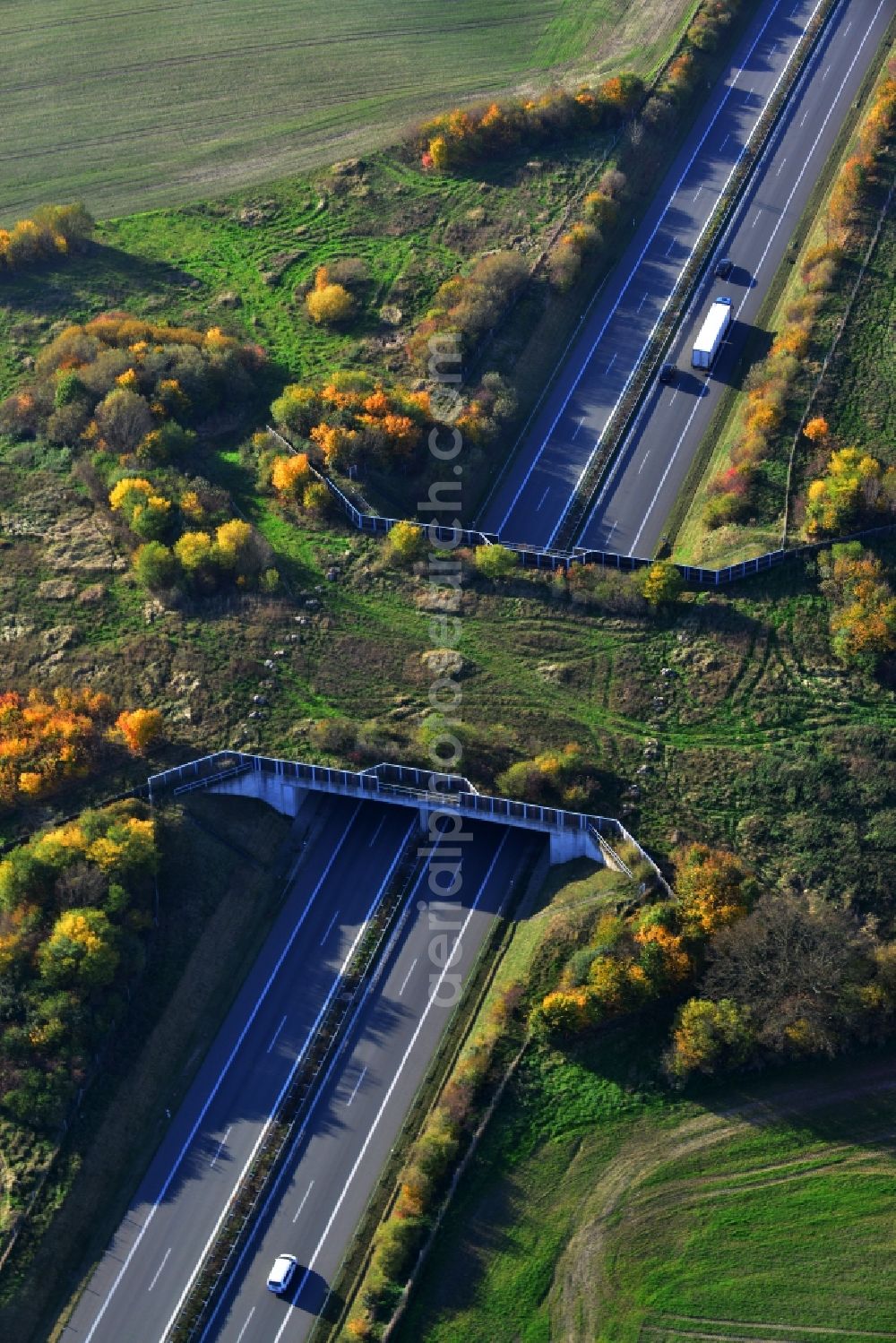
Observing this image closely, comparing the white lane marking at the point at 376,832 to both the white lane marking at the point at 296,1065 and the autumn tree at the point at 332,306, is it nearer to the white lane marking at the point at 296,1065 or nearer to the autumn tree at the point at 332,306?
the white lane marking at the point at 296,1065

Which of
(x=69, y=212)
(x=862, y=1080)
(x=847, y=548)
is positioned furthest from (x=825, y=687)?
(x=69, y=212)

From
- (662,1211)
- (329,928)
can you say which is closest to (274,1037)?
(329,928)

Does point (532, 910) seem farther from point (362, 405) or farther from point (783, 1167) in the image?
point (362, 405)

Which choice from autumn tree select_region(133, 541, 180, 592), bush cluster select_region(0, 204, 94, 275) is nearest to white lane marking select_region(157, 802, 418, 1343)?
autumn tree select_region(133, 541, 180, 592)

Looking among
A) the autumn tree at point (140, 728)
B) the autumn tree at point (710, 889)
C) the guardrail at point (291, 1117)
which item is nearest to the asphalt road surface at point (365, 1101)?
the guardrail at point (291, 1117)

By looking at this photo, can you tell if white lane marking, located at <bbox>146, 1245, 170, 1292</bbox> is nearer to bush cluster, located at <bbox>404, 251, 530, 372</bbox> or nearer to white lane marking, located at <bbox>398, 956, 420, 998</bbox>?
white lane marking, located at <bbox>398, 956, 420, 998</bbox>

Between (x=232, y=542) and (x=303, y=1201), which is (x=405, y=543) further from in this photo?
(x=303, y=1201)
